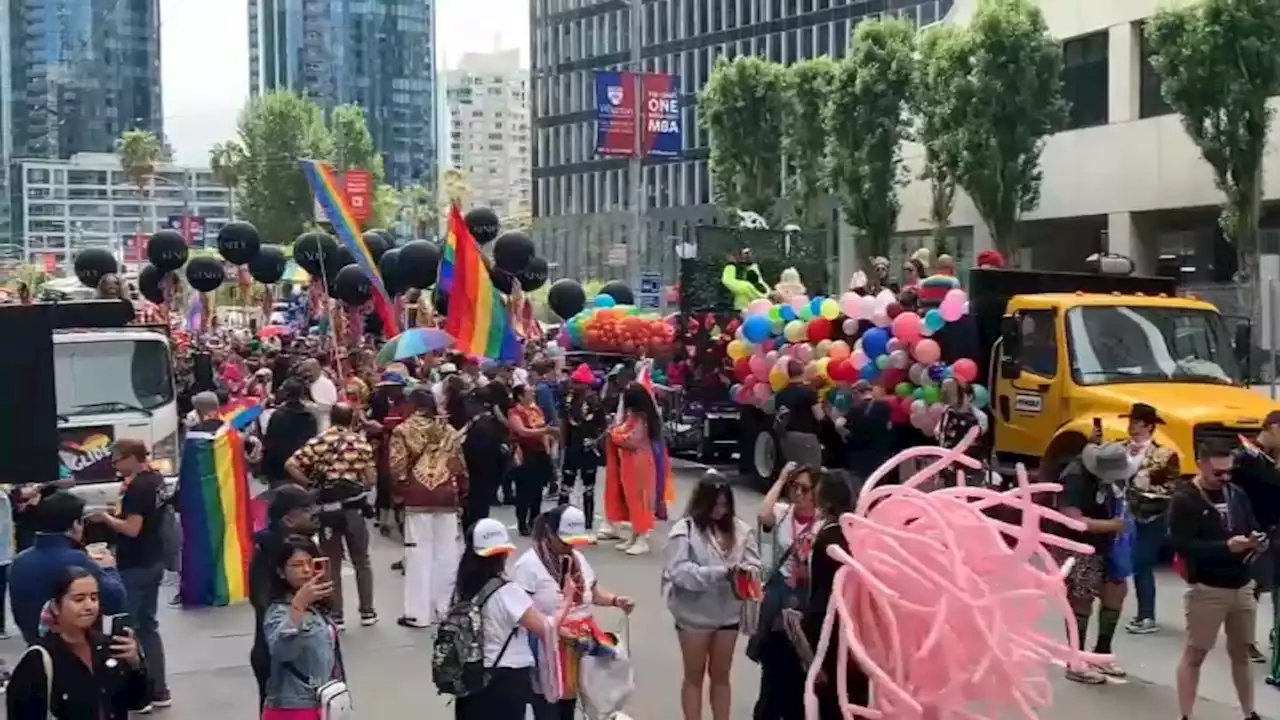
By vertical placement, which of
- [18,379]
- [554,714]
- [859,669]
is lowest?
[554,714]

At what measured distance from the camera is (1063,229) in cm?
4006

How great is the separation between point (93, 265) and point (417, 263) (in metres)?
10.1

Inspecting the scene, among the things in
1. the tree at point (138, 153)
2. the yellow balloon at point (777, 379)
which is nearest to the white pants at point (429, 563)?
the yellow balloon at point (777, 379)

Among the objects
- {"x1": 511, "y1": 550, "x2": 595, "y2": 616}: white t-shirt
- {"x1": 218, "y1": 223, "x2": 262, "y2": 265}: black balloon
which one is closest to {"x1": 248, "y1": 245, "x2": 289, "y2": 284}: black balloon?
{"x1": 218, "y1": 223, "x2": 262, "y2": 265}: black balloon

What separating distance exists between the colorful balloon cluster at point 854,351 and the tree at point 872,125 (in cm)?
2255

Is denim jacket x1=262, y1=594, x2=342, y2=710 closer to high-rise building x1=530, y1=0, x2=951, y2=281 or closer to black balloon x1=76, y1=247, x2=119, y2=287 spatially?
black balloon x1=76, y1=247, x2=119, y2=287

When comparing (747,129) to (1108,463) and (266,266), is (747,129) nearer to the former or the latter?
(266,266)

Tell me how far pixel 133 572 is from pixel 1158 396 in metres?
8.89

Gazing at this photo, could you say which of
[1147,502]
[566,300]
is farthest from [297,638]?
[566,300]

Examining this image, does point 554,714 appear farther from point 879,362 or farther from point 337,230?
point 337,230

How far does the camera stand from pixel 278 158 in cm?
7825

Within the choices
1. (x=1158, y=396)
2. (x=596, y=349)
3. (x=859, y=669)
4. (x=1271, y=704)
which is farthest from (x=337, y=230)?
(x=859, y=669)

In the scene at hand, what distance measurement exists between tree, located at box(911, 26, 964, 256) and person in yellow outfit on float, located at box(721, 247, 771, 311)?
54.9ft

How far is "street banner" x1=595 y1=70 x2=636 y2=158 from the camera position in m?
30.6
